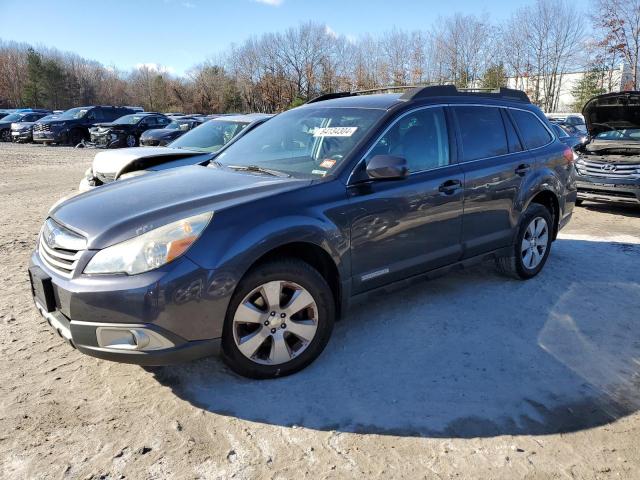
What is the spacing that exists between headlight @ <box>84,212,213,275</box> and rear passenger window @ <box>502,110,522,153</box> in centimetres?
326

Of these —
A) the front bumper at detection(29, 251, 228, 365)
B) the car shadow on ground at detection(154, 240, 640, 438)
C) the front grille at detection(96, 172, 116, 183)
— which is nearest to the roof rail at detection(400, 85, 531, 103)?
the car shadow on ground at detection(154, 240, 640, 438)

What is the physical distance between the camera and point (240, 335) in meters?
3.04

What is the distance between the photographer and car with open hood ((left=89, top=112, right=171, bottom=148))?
71.2 feet

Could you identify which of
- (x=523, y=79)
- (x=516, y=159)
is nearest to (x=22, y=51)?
(x=523, y=79)

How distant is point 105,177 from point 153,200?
4444 millimetres

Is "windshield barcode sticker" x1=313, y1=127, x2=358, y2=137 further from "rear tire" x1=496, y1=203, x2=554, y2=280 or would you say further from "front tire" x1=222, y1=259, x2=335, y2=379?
"rear tire" x1=496, y1=203, x2=554, y2=280

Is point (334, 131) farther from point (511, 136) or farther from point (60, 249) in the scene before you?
point (60, 249)

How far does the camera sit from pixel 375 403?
2963 mm

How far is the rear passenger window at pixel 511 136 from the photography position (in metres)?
4.76

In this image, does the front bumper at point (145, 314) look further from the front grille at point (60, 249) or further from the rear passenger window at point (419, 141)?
the rear passenger window at point (419, 141)

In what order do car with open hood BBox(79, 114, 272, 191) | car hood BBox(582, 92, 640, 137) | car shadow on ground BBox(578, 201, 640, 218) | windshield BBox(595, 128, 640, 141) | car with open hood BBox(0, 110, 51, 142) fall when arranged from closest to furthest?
car with open hood BBox(79, 114, 272, 191) < car shadow on ground BBox(578, 201, 640, 218) < car hood BBox(582, 92, 640, 137) < windshield BBox(595, 128, 640, 141) < car with open hood BBox(0, 110, 51, 142)

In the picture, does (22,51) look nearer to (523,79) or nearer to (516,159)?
(523,79)

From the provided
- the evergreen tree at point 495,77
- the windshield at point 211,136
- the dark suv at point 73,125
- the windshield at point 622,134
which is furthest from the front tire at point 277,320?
the evergreen tree at point 495,77

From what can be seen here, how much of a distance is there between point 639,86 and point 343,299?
3844cm
